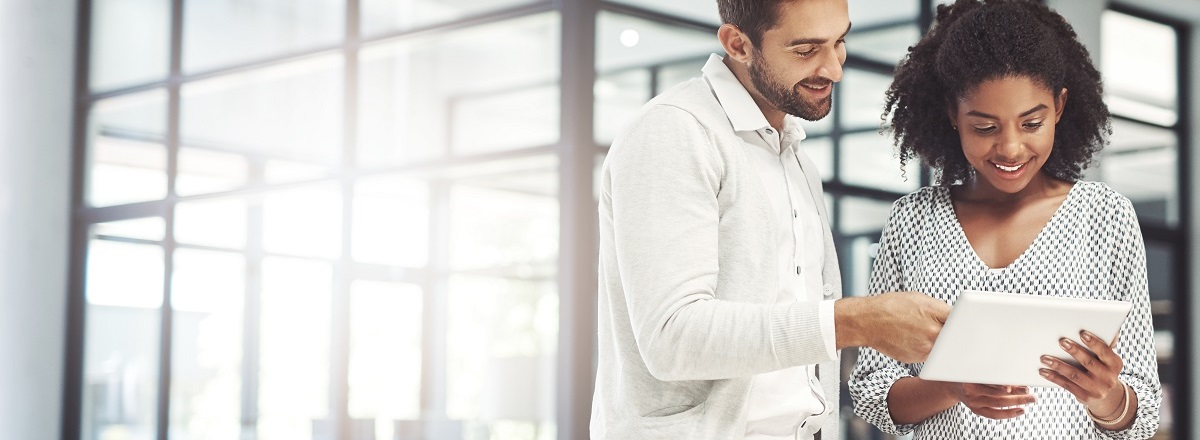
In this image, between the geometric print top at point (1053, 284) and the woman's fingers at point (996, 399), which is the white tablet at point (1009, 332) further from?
the geometric print top at point (1053, 284)

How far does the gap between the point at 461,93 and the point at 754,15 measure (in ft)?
11.5

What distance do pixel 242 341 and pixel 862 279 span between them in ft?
10.0

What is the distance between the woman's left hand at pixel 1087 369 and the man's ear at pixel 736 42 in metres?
0.54

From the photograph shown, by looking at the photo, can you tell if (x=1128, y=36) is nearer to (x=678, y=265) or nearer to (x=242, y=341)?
(x=242, y=341)

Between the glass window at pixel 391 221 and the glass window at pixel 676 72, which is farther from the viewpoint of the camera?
the glass window at pixel 391 221

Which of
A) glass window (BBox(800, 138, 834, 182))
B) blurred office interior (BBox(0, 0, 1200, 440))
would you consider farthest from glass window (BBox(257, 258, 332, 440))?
glass window (BBox(800, 138, 834, 182))

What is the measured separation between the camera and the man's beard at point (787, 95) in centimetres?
161

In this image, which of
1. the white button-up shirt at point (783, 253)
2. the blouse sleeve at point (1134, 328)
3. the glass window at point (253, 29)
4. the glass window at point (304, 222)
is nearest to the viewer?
the white button-up shirt at point (783, 253)

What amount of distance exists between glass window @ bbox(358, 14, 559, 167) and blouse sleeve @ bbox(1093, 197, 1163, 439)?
2945mm

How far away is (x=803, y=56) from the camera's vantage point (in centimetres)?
159

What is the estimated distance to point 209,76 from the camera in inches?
249

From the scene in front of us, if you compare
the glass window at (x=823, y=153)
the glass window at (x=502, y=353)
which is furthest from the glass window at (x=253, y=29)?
the glass window at (x=823, y=153)

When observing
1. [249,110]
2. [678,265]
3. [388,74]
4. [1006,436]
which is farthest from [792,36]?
[249,110]

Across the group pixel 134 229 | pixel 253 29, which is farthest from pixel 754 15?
pixel 134 229
